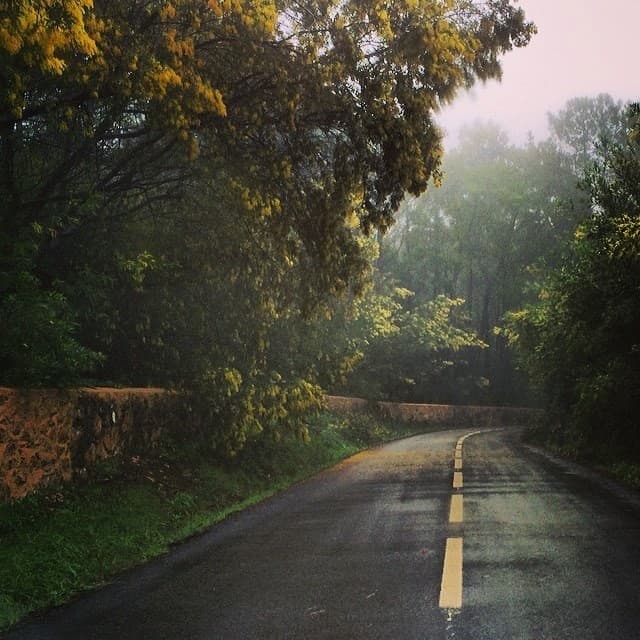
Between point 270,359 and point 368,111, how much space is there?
6.28 metres

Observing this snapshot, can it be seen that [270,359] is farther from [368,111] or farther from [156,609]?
[156,609]

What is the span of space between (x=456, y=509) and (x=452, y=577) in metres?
3.55

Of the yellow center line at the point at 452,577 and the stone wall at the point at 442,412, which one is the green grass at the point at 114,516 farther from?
the stone wall at the point at 442,412

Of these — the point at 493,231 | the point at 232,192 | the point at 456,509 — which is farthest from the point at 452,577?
the point at 493,231

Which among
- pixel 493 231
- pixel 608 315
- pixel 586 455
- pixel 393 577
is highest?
pixel 493 231

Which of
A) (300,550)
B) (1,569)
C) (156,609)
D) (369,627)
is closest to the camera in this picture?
(369,627)

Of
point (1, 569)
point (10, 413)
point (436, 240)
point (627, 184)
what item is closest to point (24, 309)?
point (10, 413)

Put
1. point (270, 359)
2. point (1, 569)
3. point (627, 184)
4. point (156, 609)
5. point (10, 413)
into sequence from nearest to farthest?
point (156, 609)
point (1, 569)
point (10, 413)
point (270, 359)
point (627, 184)

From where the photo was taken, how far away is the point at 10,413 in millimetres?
7715

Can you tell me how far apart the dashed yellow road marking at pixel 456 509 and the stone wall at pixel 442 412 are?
16.0 m

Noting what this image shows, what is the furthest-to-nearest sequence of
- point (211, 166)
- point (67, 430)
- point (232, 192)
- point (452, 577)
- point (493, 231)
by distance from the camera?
point (493, 231)
point (211, 166)
point (232, 192)
point (67, 430)
point (452, 577)

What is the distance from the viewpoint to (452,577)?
221 inches

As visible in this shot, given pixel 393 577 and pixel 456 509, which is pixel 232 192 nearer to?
pixel 456 509

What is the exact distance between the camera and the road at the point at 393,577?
4.57 meters
